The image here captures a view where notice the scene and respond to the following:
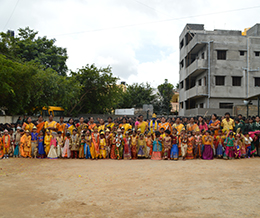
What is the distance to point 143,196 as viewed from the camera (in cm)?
482

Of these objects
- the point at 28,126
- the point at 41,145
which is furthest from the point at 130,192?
the point at 28,126

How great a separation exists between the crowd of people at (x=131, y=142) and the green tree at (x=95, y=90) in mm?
12468

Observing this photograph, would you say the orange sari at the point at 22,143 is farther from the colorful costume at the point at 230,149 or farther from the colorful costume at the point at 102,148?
the colorful costume at the point at 230,149

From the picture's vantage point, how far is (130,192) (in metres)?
5.09

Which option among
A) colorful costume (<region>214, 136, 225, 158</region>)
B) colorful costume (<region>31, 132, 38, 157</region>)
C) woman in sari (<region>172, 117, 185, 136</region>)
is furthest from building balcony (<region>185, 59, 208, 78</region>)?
colorful costume (<region>31, 132, 38, 157</region>)

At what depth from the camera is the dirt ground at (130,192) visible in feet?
13.3

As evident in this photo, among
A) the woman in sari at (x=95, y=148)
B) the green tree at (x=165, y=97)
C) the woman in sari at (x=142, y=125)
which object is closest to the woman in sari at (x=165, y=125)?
the woman in sari at (x=142, y=125)

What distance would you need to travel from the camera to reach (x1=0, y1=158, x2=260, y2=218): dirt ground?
405cm

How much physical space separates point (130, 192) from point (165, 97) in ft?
A: 95.5

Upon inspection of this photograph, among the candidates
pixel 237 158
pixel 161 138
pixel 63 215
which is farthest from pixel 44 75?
pixel 63 215

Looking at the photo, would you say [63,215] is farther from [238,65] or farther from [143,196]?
[238,65]

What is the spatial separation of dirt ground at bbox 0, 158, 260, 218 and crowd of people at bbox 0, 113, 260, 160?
2.48 metres

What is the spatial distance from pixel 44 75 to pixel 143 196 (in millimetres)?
13854

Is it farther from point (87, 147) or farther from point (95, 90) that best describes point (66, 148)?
point (95, 90)
